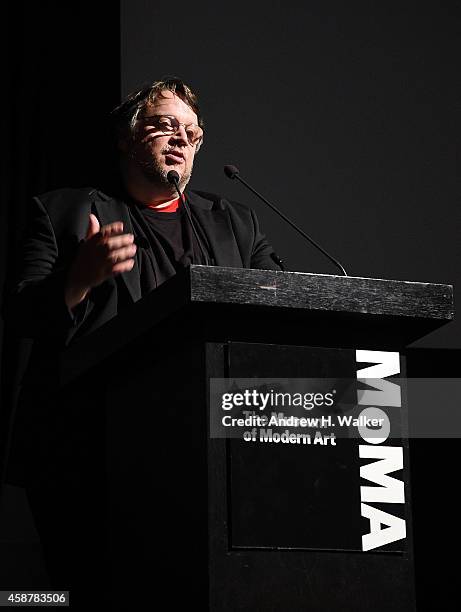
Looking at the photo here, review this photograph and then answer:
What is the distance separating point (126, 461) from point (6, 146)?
178 cm

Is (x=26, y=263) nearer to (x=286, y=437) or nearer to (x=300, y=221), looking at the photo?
(x=286, y=437)

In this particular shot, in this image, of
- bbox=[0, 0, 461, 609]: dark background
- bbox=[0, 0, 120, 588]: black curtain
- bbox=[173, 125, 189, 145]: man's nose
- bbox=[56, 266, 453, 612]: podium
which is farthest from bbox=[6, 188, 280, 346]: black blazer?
bbox=[0, 0, 120, 588]: black curtain

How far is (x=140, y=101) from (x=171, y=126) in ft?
0.34

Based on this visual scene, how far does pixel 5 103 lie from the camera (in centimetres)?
339

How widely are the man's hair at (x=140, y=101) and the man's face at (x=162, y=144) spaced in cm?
1

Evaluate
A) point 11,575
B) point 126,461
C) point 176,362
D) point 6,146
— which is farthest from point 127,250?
point 6,146

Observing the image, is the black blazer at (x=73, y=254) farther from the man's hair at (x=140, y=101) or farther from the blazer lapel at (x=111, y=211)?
the man's hair at (x=140, y=101)

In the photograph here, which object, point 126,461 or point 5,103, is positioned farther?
point 5,103

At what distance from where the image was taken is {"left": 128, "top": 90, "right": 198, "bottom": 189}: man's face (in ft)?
8.50

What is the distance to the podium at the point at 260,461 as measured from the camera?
1552 mm

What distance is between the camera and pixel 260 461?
62.3 inches

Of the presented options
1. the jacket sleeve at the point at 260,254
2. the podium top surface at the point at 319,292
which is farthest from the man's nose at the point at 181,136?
the podium top surface at the point at 319,292

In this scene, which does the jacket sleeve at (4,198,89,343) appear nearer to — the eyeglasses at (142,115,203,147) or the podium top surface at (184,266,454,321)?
the eyeglasses at (142,115,203,147)

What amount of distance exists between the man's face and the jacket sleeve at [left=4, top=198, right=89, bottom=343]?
0.28 meters
